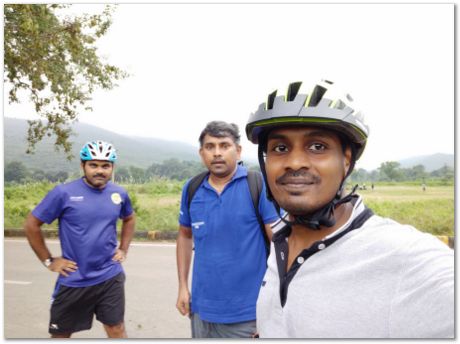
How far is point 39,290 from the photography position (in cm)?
575

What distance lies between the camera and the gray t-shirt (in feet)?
3.08

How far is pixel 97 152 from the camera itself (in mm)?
3357

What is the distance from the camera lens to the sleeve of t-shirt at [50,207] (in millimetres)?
3098

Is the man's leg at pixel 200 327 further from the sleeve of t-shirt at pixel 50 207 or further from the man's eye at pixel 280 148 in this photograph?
the man's eye at pixel 280 148

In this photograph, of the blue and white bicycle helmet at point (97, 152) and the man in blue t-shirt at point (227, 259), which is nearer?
A: the man in blue t-shirt at point (227, 259)

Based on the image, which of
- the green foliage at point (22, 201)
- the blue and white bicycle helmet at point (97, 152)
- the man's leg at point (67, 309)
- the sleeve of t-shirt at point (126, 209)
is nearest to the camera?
the man's leg at point (67, 309)

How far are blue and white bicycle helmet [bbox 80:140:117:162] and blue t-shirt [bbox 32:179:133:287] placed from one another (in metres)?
0.25

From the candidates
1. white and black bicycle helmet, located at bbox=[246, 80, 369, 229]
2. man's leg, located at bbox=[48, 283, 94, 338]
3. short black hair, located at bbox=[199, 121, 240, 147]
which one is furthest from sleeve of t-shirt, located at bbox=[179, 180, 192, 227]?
white and black bicycle helmet, located at bbox=[246, 80, 369, 229]

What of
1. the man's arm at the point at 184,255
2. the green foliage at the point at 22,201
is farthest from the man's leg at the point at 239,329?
the green foliage at the point at 22,201

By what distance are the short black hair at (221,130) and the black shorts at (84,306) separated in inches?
57.3

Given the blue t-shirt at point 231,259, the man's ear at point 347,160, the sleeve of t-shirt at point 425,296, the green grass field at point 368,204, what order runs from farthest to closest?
the green grass field at point 368,204
the blue t-shirt at point 231,259
the man's ear at point 347,160
the sleeve of t-shirt at point 425,296

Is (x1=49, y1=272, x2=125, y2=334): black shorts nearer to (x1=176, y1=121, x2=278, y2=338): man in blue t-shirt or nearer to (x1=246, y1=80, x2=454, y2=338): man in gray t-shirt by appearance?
(x1=176, y1=121, x2=278, y2=338): man in blue t-shirt

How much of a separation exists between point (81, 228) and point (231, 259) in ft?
4.52

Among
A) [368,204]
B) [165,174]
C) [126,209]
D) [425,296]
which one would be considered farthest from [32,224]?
[165,174]
